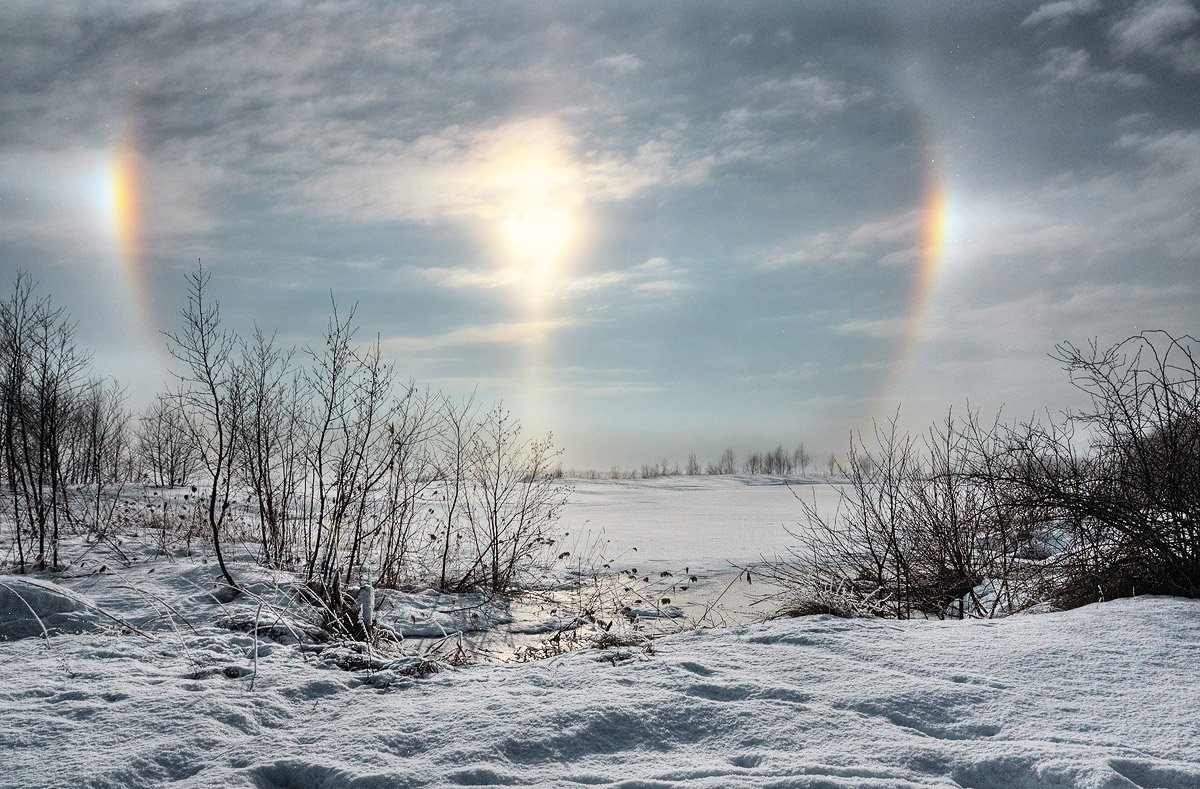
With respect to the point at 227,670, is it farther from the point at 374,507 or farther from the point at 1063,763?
the point at 374,507

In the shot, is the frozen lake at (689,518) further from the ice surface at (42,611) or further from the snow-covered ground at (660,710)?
the ice surface at (42,611)

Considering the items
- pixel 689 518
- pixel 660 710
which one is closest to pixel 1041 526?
pixel 660 710

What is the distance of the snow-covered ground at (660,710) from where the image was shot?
250 centimetres

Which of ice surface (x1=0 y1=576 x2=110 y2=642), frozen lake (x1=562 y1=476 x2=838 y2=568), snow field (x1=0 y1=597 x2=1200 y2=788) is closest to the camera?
snow field (x1=0 y1=597 x2=1200 y2=788)

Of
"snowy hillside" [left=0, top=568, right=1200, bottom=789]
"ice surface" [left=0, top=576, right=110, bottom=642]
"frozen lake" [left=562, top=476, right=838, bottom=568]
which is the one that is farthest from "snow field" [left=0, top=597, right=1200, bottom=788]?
"frozen lake" [left=562, top=476, right=838, bottom=568]

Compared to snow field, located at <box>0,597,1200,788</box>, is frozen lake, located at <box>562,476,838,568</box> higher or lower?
lower

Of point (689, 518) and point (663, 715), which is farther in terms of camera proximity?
point (689, 518)

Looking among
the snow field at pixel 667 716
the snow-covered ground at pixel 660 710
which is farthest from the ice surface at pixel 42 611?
the snow field at pixel 667 716

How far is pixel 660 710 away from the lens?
297 centimetres

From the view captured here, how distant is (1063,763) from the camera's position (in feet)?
7.84

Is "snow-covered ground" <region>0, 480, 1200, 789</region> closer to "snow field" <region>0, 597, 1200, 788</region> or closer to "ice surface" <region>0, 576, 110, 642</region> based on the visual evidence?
"snow field" <region>0, 597, 1200, 788</region>

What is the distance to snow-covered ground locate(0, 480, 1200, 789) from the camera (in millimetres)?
2498

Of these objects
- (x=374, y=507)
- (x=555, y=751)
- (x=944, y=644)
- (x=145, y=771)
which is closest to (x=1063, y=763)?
(x=944, y=644)

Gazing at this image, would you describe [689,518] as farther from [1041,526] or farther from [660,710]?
[660,710]
